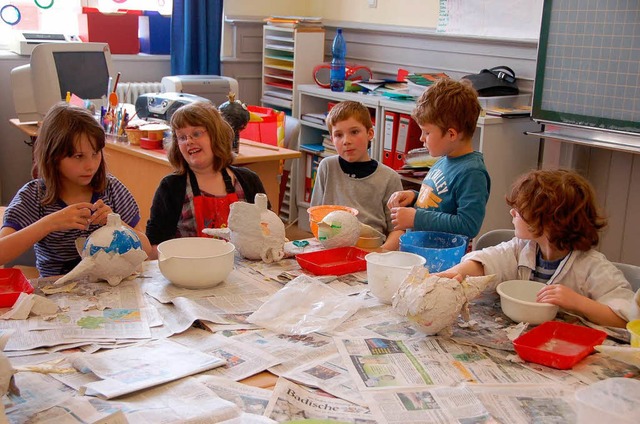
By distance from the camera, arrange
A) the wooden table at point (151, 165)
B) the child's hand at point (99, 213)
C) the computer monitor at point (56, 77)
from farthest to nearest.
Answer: the computer monitor at point (56, 77) → the wooden table at point (151, 165) → the child's hand at point (99, 213)

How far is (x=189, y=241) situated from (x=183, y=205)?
0.35 metres

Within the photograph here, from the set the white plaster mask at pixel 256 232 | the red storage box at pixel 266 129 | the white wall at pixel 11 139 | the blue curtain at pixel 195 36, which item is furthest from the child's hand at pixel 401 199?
the white wall at pixel 11 139

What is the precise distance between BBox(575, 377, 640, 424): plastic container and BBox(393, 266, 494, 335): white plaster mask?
1.12 feet

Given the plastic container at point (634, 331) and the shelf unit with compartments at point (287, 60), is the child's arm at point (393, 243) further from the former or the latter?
the shelf unit with compartments at point (287, 60)

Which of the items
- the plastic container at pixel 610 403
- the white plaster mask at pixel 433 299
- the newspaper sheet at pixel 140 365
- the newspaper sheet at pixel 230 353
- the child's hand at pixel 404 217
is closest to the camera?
the plastic container at pixel 610 403

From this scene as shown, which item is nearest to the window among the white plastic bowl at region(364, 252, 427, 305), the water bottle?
the water bottle

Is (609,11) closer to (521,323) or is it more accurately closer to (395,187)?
(395,187)

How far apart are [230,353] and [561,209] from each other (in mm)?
794

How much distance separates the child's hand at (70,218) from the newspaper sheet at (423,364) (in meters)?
0.71

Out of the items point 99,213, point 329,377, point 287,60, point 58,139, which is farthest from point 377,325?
point 287,60

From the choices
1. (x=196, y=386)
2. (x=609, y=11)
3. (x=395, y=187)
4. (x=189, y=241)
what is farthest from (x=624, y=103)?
(x=196, y=386)

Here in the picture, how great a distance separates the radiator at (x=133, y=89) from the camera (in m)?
4.33

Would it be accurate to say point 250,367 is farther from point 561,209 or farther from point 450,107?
point 450,107

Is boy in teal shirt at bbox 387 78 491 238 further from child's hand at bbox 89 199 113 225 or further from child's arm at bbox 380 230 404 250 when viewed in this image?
child's hand at bbox 89 199 113 225
